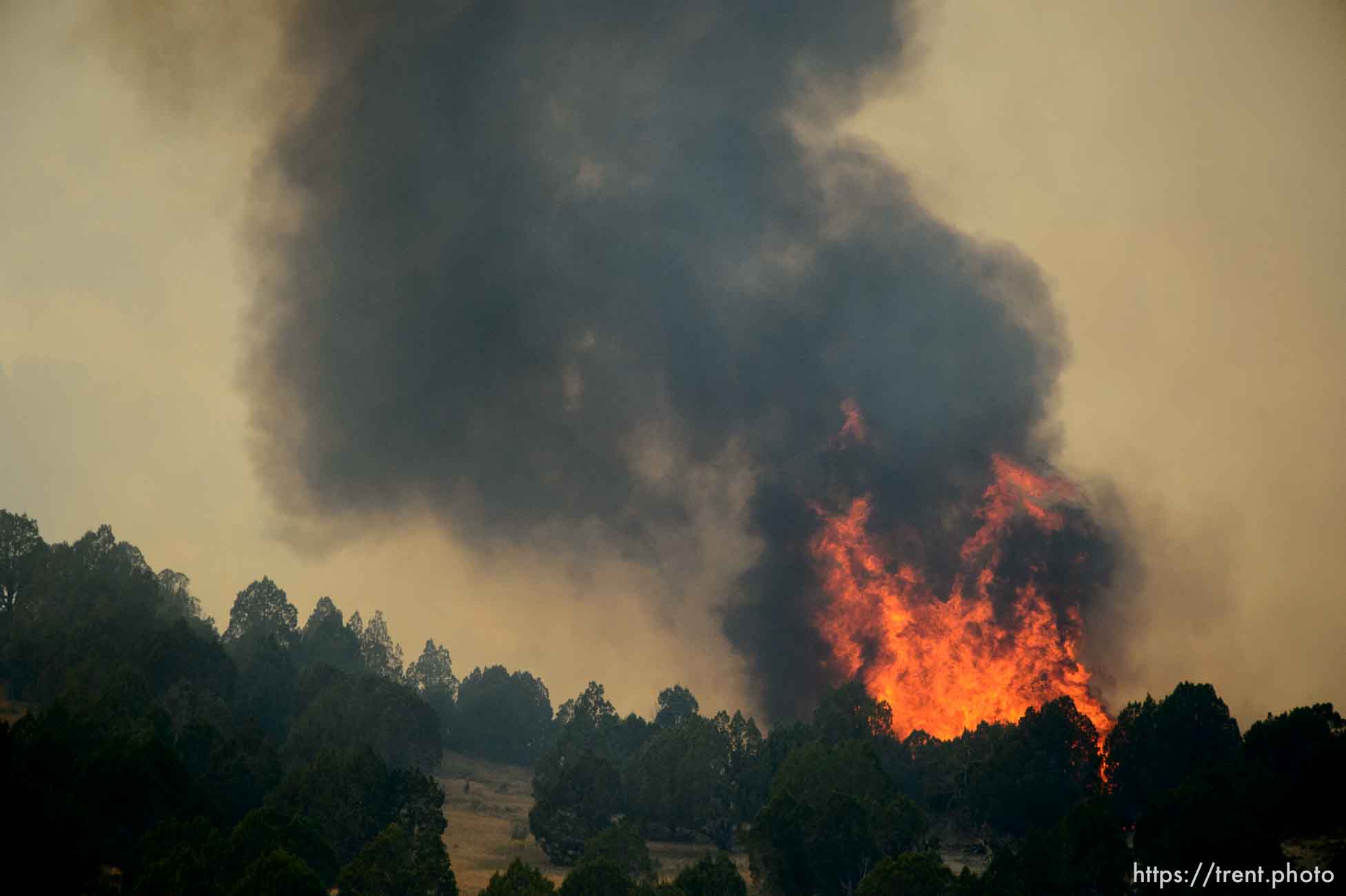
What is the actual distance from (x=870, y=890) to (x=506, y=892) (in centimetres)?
1879

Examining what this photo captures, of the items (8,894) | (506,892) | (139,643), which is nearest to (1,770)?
(8,894)

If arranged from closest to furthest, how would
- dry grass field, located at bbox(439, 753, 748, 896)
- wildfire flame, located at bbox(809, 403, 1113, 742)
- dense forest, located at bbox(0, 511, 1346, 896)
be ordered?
dense forest, located at bbox(0, 511, 1346, 896) → dry grass field, located at bbox(439, 753, 748, 896) → wildfire flame, located at bbox(809, 403, 1113, 742)

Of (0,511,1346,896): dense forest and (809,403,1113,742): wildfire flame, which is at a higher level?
(809,403,1113,742): wildfire flame

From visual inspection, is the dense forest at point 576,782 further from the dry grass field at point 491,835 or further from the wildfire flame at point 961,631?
the wildfire flame at point 961,631

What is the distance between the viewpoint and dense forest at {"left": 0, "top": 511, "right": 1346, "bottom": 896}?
5991cm

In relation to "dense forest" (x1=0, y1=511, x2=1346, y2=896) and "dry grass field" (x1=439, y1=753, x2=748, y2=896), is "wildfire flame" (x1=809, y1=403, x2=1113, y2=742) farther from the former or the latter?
"dry grass field" (x1=439, y1=753, x2=748, y2=896)

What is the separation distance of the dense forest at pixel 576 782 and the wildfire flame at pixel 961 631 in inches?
457

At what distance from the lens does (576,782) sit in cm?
9662

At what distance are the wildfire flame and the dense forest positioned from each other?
11606 mm

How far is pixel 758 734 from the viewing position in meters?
108

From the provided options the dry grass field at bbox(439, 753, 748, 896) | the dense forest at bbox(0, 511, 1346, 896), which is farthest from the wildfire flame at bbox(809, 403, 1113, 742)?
the dry grass field at bbox(439, 753, 748, 896)

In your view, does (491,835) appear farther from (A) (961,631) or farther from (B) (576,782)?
(A) (961,631)

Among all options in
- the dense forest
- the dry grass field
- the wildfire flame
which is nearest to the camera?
the dense forest

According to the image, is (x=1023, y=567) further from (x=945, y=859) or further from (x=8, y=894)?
(x=8, y=894)
